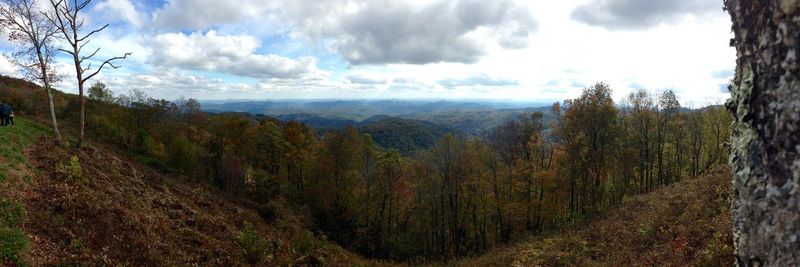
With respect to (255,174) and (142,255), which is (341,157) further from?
(142,255)

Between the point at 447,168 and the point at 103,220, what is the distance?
27781mm

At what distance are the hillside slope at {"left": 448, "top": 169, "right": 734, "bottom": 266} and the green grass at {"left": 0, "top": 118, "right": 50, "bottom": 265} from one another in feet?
57.0

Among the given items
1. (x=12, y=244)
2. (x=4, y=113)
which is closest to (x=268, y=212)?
(x=4, y=113)

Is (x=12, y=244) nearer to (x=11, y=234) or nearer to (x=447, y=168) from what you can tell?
(x=11, y=234)

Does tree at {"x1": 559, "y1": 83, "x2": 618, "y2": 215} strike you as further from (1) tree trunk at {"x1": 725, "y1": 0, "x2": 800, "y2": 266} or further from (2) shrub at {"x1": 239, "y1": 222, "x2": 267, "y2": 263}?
(1) tree trunk at {"x1": 725, "y1": 0, "x2": 800, "y2": 266}

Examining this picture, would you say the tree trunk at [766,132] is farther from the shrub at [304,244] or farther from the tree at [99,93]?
the tree at [99,93]

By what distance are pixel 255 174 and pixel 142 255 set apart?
102ft

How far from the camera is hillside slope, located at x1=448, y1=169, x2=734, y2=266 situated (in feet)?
37.4

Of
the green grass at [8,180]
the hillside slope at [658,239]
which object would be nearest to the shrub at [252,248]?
the green grass at [8,180]

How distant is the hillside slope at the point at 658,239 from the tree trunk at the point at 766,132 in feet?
31.7

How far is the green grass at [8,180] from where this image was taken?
10.5 metres

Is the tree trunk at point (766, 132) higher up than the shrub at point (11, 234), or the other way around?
the tree trunk at point (766, 132)

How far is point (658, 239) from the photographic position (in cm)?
1495

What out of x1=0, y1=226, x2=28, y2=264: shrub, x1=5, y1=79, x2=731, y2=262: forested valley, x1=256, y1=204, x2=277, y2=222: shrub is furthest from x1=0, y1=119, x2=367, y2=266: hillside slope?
x1=5, y1=79, x2=731, y2=262: forested valley
